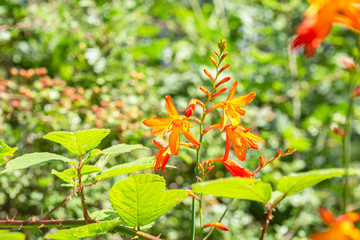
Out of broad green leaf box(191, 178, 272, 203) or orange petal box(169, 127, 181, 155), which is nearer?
→ broad green leaf box(191, 178, 272, 203)

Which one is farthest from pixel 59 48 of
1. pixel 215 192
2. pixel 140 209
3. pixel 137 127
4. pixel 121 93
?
pixel 215 192

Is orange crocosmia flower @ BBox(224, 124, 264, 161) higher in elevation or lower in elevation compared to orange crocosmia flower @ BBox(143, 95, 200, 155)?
lower

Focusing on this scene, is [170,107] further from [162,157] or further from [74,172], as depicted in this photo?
[74,172]

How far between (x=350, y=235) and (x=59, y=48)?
2168mm

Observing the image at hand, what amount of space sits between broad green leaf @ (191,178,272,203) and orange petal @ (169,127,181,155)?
0.19m

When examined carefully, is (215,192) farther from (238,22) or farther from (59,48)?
(238,22)

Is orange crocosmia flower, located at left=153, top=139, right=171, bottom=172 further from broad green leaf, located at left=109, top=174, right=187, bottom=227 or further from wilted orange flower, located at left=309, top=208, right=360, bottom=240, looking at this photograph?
wilted orange flower, located at left=309, top=208, right=360, bottom=240

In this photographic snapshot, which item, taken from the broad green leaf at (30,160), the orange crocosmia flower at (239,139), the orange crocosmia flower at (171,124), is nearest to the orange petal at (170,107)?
the orange crocosmia flower at (171,124)

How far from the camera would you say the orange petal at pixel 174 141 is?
2.48 feet

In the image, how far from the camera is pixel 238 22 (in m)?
2.71

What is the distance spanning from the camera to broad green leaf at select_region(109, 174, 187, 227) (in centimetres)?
67

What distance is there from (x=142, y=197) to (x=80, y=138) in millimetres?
178

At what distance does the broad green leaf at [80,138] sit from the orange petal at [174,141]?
0.13m

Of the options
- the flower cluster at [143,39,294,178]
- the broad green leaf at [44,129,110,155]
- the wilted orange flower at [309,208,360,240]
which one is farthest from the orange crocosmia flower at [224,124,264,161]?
the wilted orange flower at [309,208,360,240]
